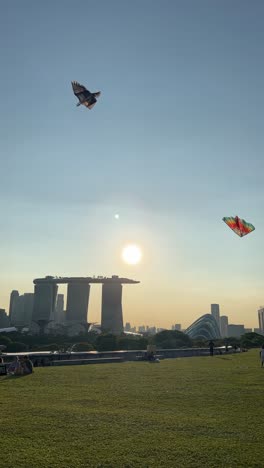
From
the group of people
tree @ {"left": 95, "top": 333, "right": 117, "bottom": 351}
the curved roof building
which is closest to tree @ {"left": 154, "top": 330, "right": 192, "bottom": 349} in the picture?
tree @ {"left": 95, "top": 333, "right": 117, "bottom": 351}

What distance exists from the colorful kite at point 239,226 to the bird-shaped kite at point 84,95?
17.5 metres

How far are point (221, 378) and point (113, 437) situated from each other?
12.7 metres

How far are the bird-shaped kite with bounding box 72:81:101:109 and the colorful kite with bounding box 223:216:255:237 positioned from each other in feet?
57.3

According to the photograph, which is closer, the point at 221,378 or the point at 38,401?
the point at 38,401

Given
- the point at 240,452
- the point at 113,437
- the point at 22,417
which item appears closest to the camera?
the point at 240,452

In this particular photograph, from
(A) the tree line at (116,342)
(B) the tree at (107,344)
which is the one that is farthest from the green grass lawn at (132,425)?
(B) the tree at (107,344)

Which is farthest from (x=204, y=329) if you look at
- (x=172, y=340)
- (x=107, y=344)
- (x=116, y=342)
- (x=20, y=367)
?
(x=20, y=367)

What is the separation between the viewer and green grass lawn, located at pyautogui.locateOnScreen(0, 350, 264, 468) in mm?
8289

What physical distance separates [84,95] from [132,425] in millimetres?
27659

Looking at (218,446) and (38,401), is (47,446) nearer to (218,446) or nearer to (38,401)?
(218,446)

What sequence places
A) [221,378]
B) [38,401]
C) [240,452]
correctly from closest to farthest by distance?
[240,452] → [38,401] → [221,378]

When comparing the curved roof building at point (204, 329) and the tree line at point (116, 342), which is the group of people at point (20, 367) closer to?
the tree line at point (116, 342)

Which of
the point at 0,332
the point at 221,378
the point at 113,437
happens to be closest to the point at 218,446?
the point at 113,437

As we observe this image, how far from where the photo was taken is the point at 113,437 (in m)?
9.72
